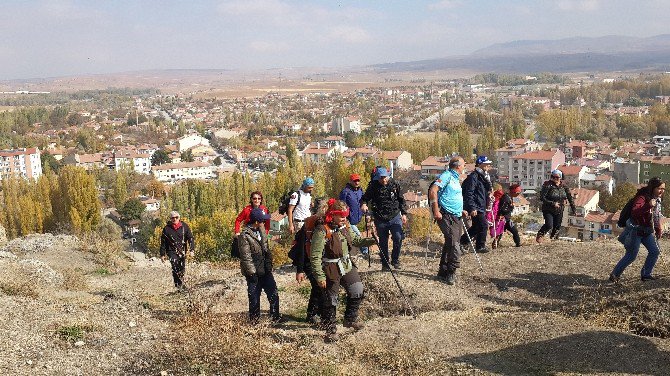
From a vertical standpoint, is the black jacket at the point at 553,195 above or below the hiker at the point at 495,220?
above

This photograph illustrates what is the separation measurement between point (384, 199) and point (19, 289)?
4564 millimetres

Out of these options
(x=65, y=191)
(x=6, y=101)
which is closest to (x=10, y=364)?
(x=65, y=191)

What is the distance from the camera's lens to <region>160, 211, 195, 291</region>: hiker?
788 centimetres

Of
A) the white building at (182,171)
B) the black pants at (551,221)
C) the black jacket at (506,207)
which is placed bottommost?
the white building at (182,171)

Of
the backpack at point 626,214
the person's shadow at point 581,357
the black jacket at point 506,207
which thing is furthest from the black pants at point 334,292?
the black jacket at point 506,207

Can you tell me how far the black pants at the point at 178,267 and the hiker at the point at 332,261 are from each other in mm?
3336

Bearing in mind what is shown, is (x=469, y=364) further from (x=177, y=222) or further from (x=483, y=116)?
(x=483, y=116)

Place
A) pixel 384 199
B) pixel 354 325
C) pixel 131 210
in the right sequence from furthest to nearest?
pixel 131 210, pixel 384 199, pixel 354 325

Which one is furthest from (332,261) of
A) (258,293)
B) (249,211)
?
(249,211)

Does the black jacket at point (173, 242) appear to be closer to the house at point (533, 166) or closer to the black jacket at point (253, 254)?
the black jacket at point (253, 254)

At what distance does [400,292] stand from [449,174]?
1.46m

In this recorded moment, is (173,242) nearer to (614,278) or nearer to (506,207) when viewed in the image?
(506,207)

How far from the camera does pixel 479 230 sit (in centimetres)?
810

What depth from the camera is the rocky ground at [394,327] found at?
4.57m
